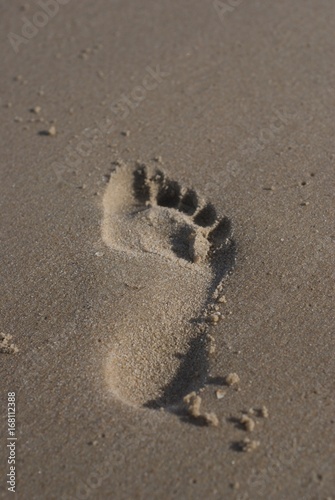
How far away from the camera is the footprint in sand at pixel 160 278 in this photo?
6.36ft

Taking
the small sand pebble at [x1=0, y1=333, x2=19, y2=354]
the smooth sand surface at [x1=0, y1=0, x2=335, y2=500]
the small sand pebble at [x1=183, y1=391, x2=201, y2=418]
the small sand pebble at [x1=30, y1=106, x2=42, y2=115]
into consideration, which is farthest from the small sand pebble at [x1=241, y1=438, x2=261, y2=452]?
the small sand pebble at [x1=30, y1=106, x2=42, y2=115]

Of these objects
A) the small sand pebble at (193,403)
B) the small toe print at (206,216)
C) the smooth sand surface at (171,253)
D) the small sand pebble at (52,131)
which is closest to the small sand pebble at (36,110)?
the smooth sand surface at (171,253)

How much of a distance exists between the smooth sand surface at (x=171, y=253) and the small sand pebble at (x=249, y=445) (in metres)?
0.01

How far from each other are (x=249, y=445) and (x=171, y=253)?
0.86 meters

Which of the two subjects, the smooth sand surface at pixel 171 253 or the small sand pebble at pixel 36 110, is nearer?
the smooth sand surface at pixel 171 253

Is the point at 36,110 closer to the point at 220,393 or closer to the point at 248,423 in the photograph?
the point at 220,393

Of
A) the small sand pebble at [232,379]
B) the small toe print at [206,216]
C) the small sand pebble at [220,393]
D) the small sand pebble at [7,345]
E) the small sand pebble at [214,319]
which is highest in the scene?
the small toe print at [206,216]

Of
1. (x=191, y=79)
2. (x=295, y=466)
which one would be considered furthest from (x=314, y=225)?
(x=191, y=79)

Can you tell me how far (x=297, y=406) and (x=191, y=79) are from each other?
1946 millimetres

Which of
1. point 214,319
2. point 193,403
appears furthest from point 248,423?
point 214,319

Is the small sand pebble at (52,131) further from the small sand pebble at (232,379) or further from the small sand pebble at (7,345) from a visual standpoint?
the small sand pebble at (232,379)

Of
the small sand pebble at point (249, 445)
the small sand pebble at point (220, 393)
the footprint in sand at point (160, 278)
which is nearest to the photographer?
the small sand pebble at point (249, 445)

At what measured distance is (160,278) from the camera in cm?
218

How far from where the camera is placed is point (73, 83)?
3.19 m
